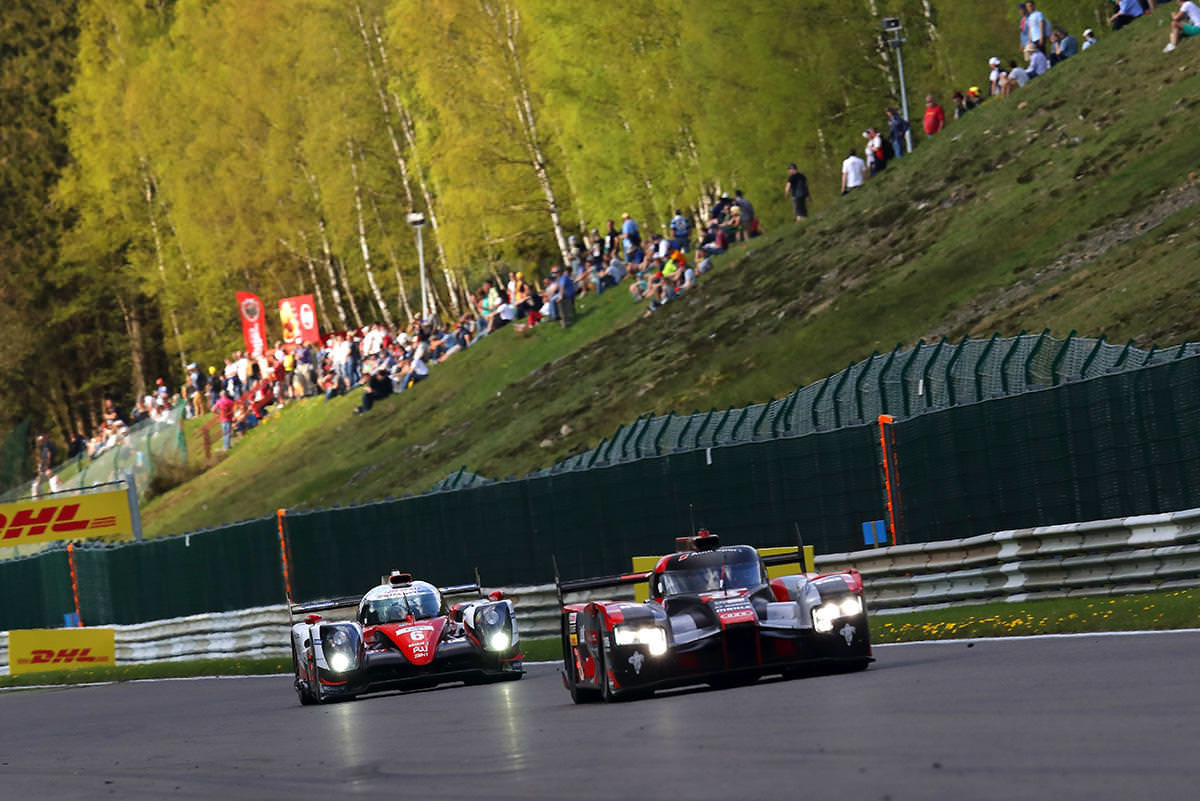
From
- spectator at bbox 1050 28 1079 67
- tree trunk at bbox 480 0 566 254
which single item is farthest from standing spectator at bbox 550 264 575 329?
spectator at bbox 1050 28 1079 67

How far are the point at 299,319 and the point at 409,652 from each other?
167 ft

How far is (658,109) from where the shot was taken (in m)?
60.7

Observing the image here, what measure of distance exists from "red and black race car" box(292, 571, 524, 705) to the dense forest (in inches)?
1356

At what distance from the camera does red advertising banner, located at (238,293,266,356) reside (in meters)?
76.6

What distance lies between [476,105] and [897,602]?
47553 mm

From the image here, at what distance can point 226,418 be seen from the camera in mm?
73062

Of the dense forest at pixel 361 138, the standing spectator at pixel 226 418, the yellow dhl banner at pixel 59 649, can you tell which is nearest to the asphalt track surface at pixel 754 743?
the yellow dhl banner at pixel 59 649

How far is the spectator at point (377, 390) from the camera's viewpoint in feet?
202

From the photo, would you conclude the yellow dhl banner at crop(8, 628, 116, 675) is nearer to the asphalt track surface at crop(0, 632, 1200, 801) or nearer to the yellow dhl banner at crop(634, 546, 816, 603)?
the yellow dhl banner at crop(634, 546, 816, 603)

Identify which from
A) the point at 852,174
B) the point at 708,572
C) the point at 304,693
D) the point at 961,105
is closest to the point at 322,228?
the point at 852,174

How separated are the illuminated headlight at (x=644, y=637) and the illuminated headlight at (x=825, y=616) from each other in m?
1.10

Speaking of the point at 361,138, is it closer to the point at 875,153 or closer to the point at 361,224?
the point at 361,224

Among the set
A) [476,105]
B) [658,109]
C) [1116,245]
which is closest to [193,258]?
[476,105]

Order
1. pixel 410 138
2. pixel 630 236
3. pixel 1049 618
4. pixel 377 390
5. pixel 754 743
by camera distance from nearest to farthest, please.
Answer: pixel 754 743 < pixel 1049 618 < pixel 630 236 < pixel 377 390 < pixel 410 138
